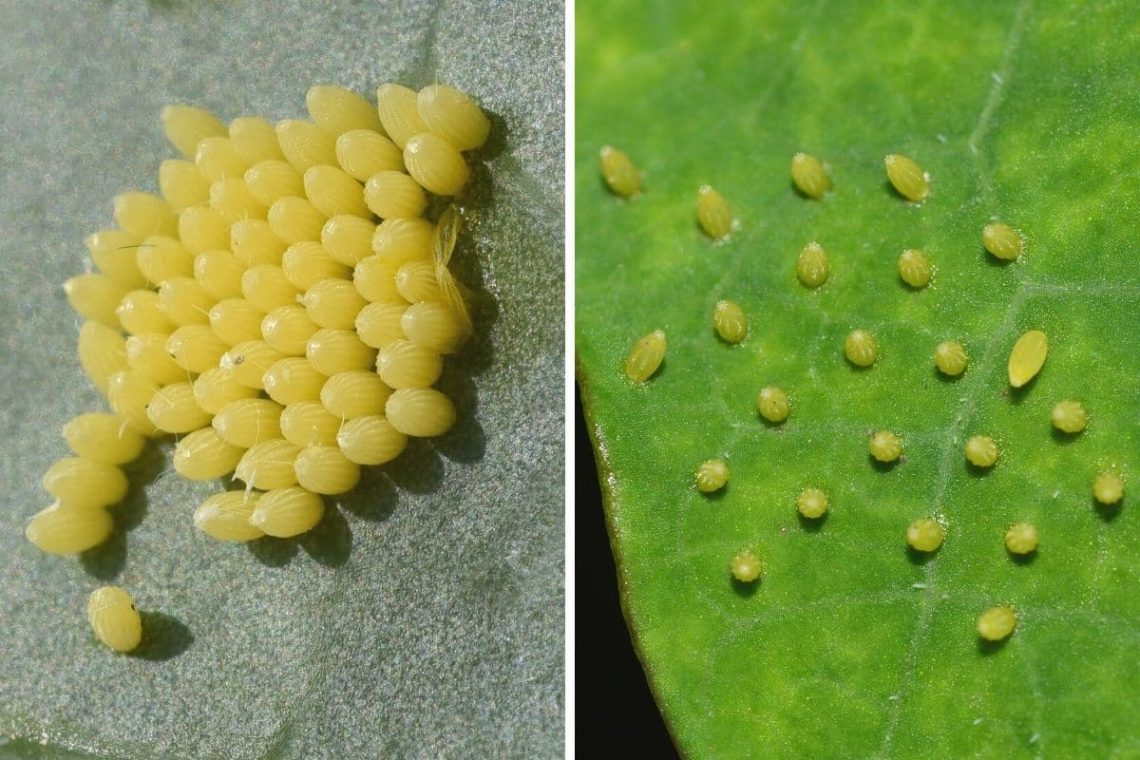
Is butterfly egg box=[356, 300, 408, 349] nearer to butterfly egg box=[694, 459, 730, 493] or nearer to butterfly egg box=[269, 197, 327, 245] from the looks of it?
butterfly egg box=[269, 197, 327, 245]

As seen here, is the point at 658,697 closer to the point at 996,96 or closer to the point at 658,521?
the point at 658,521

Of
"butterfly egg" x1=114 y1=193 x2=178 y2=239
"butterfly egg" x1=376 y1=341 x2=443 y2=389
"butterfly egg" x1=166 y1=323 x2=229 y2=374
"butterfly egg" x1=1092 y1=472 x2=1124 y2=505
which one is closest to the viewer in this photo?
"butterfly egg" x1=1092 y1=472 x2=1124 y2=505

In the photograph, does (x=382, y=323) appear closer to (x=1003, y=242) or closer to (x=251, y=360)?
(x=251, y=360)

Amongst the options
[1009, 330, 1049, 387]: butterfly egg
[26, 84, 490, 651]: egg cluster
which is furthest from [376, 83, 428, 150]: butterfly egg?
[1009, 330, 1049, 387]: butterfly egg

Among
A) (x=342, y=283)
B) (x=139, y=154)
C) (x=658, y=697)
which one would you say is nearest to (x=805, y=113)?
(x=342, y=283)

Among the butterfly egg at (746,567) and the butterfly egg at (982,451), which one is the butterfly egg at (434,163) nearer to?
the butterfly egg at (746,567)

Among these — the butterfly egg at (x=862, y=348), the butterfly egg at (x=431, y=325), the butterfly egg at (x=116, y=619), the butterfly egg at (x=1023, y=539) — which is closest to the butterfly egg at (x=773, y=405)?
the butterfly egg at (x=862, y=348)
